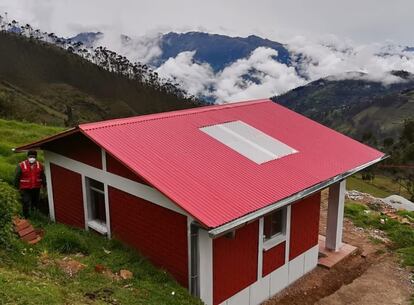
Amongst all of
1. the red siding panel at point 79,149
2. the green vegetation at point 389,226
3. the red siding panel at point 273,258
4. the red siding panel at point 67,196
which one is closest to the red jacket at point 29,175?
the red siding panel at point 67,196

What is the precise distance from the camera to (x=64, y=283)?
9.59 meters

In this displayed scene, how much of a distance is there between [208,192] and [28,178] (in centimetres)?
650

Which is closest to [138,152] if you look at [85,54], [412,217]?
[412,217]

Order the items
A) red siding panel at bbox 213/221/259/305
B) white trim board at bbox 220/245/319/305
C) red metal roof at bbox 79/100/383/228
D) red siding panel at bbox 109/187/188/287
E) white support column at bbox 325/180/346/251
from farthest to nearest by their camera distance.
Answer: white support column at bbox 325/180/346/251
white trim board at bbox 220/245/319/305
red siding panel at bbox 213/221/259/305
red siding panel at bbox 109/187/188/287
red metal roof at bbox 79/100/383/228

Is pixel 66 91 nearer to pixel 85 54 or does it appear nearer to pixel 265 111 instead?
pixel 85 54

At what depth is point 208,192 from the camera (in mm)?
10273

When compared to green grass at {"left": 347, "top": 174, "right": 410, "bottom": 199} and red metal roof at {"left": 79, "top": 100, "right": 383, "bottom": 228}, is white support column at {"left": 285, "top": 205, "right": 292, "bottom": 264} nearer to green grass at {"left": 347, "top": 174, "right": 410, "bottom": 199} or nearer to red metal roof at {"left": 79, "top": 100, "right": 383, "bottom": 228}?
red metal roof at {"left": 79, "top": 100, "right": 383, "bottom": 228}

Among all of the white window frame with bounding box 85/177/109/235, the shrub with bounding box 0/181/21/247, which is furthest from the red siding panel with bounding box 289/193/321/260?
the shrub with bounding box 0/181/21/247

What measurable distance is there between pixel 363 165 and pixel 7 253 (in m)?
10.8

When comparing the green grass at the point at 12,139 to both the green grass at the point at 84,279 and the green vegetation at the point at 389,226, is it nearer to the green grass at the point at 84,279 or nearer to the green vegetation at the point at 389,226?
the green grass at the point at 84,279

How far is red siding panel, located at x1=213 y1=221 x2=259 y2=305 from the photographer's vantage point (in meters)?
10.6

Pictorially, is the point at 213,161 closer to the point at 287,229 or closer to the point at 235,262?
the point at 235,262

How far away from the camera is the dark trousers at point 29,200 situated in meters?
14.0

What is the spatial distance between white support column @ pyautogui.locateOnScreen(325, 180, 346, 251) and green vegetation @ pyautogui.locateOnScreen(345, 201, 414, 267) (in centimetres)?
247
